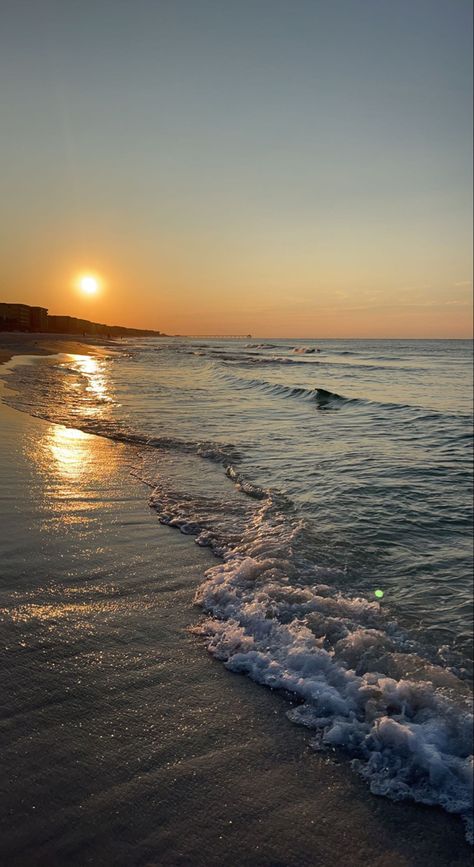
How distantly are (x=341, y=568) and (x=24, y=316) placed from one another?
14480 cm

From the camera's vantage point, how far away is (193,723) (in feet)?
9.55

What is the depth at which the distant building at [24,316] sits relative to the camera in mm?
123531

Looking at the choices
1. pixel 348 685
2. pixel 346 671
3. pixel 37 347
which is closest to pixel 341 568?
pixel 346 671

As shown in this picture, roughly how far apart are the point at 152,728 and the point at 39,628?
130cm

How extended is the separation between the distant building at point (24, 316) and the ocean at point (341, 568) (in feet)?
389

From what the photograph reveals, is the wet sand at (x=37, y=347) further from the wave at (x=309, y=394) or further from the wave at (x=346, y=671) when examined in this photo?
the wave at (x=346, y=671)

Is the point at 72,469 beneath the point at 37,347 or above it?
beneath

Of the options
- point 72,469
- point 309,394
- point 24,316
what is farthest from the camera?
point 24,316

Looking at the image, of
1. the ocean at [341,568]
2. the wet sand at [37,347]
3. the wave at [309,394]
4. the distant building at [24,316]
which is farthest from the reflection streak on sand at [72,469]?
the distant building at [24,316]

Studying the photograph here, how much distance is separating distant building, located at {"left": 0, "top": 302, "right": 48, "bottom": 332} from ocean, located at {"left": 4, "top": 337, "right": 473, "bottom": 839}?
389 feet

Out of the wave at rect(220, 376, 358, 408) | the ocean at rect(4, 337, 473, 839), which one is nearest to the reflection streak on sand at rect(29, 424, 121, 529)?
the ocean at rect(4, 337, 473, 839)

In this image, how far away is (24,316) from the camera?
134250 mm

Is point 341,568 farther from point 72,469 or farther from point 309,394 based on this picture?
point 309,394

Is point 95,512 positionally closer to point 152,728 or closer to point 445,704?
point 152,728
